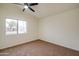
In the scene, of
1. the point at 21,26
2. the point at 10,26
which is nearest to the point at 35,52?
the point at 10,26

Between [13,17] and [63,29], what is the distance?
93.7 inches

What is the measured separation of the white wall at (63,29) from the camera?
368 centimetres

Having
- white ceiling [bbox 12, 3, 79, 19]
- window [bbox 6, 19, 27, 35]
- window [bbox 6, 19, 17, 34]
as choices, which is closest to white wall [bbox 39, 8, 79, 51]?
white ceiling [bbox 12, 3, 79, 19]

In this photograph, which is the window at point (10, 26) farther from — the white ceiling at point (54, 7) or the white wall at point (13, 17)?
the white ceiling at point (54, 7)

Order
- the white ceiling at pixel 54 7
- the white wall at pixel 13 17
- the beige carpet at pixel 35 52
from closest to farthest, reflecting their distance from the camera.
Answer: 1. the beige carpet at pixel 35 52
2. the white ceiling at pixel 54 7
3. the white wall at pixel 13 17

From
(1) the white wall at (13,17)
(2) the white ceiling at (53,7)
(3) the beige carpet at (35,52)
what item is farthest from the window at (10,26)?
(2) the white ceiling at (53,7)

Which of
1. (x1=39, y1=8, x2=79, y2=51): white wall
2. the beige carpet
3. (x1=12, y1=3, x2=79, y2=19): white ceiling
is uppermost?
(x1=12, y1=3, x2=79, y2=19): white ceiling

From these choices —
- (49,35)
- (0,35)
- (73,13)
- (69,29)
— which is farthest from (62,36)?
(0,35)

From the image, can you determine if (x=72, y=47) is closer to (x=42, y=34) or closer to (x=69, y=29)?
(x=69, y=29)

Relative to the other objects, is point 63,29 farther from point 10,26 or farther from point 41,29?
point 10,26

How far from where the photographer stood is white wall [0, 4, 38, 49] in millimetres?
3541

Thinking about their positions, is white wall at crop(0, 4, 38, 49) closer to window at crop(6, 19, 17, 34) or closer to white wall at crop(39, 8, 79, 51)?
window at crop(6, 19, 17, 34)

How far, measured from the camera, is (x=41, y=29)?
4574 millimetres

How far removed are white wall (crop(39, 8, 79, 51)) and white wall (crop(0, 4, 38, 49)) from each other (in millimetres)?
616
